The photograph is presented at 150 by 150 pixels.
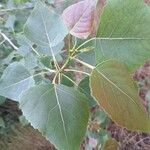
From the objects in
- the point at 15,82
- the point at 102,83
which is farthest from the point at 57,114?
Result: the point at 15,82

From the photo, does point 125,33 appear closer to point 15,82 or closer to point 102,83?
point 102,83

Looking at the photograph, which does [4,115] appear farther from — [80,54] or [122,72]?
[122,72]

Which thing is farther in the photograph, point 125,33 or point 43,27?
point 43,27

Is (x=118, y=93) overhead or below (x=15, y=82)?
overhead

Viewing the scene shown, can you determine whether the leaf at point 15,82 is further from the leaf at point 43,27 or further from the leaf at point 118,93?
the leaf at point 118,93

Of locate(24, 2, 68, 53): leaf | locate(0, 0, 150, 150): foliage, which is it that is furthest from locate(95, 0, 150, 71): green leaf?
locate(24, 2, 68, 53): leaf

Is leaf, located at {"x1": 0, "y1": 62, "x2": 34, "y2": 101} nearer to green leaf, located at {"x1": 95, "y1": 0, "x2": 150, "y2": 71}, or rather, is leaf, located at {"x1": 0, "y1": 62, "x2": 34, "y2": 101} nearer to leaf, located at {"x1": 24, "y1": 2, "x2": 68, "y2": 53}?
leaf, located at {"x1": 24, "y1": 2, "x2": 68, "y2": 53}
